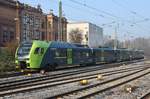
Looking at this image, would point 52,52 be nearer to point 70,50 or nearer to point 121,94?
point 70,50

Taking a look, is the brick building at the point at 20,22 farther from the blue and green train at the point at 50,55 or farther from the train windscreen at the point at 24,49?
the train windscreen at the point at 24,49

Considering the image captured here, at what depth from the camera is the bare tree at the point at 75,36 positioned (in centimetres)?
10476

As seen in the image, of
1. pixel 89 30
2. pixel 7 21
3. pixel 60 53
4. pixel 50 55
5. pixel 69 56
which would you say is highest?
pixel 89 30

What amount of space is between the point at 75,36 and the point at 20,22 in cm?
3650

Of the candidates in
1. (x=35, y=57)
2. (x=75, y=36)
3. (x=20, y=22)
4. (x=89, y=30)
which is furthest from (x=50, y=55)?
(x=89, y=30)

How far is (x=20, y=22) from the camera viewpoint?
71750 millimetres

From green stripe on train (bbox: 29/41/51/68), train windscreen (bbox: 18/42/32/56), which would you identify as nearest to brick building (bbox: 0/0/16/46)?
train windscreen (bbox: 18/42/32/56)

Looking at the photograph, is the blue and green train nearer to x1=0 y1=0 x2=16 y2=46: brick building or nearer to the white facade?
x1=0 y1=0 x2=16 y2=46: brick building

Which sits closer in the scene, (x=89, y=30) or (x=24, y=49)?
(x=24, y=49)

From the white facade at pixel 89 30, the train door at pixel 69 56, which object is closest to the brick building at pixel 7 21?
the train door at pixel 69 56

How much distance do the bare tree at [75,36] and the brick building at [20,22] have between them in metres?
21.5

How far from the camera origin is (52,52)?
110 ft

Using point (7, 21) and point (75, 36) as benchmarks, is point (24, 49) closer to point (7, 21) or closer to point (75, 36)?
point (7, 21)

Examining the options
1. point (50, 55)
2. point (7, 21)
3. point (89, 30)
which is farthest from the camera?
point (89, 30)
